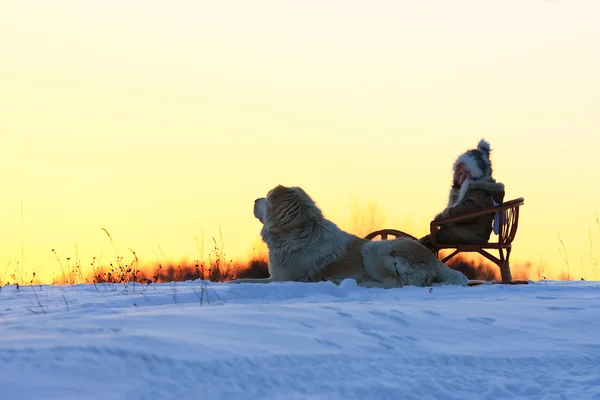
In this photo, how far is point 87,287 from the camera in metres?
7.90

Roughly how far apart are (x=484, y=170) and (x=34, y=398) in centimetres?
841

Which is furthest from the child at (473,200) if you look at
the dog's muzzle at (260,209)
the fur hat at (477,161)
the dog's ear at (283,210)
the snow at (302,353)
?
the snow at (302,353)

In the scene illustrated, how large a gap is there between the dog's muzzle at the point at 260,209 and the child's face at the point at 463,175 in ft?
10.9

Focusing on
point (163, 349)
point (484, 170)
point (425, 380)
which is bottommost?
point (425, 380)

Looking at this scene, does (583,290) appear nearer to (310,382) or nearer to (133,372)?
(310,382)

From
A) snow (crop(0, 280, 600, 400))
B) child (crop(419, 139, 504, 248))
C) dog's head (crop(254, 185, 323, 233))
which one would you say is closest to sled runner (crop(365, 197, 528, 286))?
child (crop(419, 139, 504, 248))

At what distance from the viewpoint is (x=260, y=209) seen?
340 inches

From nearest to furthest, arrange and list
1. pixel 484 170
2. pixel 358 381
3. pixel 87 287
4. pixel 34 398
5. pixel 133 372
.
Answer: pixel 34 398 → pixel 133 372 → pixel 358 381 → pixel 87 287 → pixel 484 170

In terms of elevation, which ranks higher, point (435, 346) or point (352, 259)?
point (352, 259)

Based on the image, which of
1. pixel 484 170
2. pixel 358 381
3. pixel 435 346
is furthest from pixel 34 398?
pixel 484 170

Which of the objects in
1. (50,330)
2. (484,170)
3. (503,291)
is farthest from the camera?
(484,170)

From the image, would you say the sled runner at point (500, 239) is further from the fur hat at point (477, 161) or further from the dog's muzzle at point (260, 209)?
the dog's muzzle at point (260, 209)

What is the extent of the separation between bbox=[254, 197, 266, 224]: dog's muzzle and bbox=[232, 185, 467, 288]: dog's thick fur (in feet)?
0.72

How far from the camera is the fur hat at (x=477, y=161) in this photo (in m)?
10.1
